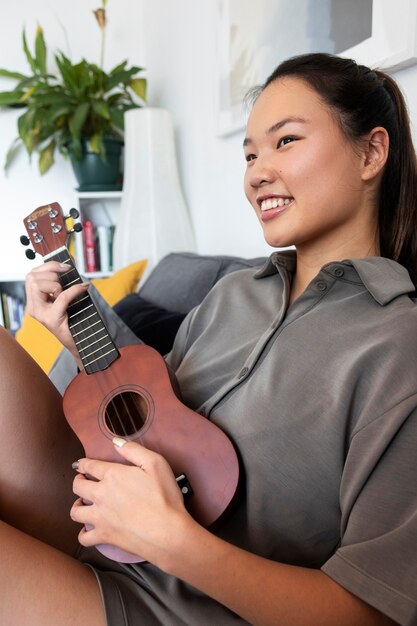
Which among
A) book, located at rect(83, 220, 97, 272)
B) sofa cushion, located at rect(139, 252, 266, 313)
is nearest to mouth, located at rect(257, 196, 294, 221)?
sofa cushion, located at rect(139, 252, 266, 313)

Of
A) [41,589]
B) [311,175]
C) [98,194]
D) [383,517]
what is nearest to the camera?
[383,517]

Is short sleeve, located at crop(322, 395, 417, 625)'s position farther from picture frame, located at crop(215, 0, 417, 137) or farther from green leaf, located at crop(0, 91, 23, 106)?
green leaf, located at crop(0, 91, 23, 106)

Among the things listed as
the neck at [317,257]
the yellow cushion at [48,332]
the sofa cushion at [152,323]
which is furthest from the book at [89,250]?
the neck at [317,257]

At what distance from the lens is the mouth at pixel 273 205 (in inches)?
33.9

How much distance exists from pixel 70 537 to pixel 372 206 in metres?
0.73

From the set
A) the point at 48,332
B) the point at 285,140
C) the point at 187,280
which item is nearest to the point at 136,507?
the point at 285,140

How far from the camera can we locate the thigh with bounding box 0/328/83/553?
2.82ft

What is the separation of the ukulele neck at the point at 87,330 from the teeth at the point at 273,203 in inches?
12.9

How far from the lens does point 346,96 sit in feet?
2.78

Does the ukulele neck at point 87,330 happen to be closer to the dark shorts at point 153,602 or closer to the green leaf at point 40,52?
the dark shorts at point 153,602

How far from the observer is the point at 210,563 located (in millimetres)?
592

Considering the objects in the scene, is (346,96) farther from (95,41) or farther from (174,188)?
(95,41)

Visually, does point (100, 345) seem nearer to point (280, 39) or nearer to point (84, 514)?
point (84, 514)

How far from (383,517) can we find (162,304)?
115 cm
